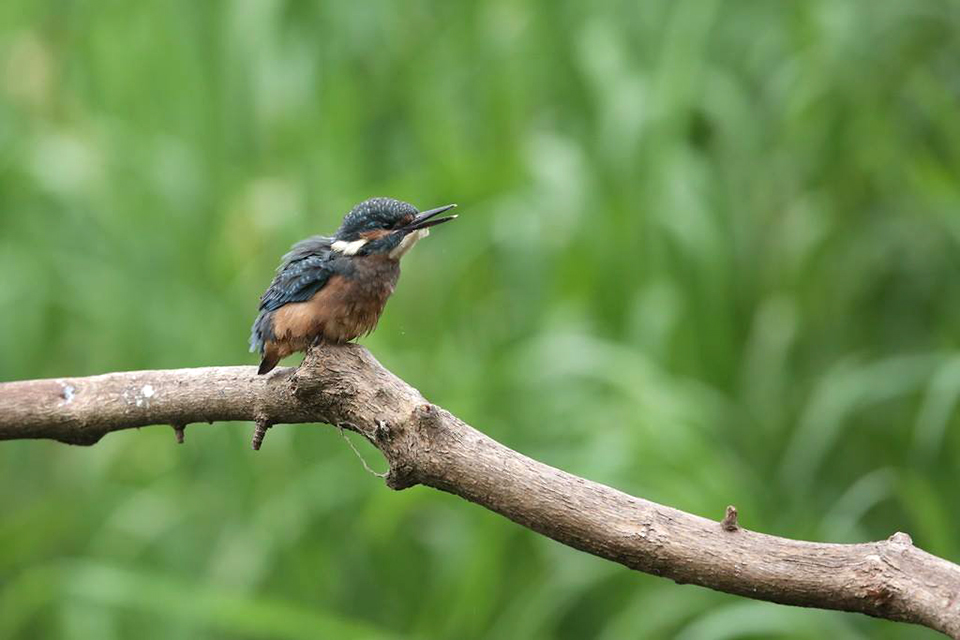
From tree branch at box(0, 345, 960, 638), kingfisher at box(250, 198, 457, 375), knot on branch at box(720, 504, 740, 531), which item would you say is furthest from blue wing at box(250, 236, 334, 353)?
knot on branch at box(720, 504, 740, 531)

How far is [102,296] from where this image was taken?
3.83m

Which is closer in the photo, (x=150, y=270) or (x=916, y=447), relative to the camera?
(x=916, y=447)

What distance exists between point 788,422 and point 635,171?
2.65 ft

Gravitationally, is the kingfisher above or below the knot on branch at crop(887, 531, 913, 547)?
above

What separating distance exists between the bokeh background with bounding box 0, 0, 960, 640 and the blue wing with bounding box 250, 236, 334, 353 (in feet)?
3.33

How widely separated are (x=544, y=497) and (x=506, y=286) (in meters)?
2.13

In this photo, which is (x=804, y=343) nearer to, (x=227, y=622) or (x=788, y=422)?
(x=788, y=422)

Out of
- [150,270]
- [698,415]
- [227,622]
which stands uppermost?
[150,270]

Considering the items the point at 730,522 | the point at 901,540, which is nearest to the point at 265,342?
the point at 730,522

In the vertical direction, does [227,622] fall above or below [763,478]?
below

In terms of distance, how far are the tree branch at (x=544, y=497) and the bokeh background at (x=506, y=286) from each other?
3.79 ft

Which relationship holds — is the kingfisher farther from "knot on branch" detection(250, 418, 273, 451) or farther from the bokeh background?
the bokeh background

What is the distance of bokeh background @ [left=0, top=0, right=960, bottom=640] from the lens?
3.22m

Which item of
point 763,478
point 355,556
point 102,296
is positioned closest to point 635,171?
point 763,478
